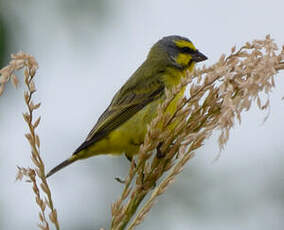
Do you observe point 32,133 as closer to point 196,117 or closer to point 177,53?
point 196,117

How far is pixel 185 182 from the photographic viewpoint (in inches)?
246

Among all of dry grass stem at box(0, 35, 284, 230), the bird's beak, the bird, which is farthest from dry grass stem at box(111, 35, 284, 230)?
the bird's beak

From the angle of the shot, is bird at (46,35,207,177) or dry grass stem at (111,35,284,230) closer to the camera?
dry grass stem at (111,35,284,230)

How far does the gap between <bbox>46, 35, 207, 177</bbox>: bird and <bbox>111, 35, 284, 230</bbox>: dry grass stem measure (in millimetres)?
1216

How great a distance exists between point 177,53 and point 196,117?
8.82 feet

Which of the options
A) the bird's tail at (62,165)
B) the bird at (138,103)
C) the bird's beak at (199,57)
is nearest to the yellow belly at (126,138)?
the bird at (138,103)

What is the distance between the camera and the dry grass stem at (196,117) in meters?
1.97

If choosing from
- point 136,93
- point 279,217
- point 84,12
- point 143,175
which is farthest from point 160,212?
point 143,175

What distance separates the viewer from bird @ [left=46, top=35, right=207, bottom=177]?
402 cm

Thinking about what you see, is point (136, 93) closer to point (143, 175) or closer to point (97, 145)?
point (97, 145)

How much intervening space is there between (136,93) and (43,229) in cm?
268

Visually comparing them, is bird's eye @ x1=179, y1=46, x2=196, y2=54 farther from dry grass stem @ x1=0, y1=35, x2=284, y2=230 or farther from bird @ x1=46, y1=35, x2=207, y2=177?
dry grass stem @ x1=0, y1=35, x2=284, y2=230

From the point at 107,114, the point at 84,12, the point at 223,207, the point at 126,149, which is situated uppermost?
the point at 84,12

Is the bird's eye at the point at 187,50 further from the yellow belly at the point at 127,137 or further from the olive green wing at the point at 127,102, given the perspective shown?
the yellow belly at the point at 127,137
